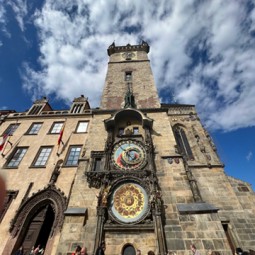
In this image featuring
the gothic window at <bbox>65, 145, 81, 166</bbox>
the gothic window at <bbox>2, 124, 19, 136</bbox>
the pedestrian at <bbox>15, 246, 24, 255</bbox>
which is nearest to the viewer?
the pedestrian at <bbox>15, 246, 24, 255</bbox>

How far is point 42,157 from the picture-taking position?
13.2 metres

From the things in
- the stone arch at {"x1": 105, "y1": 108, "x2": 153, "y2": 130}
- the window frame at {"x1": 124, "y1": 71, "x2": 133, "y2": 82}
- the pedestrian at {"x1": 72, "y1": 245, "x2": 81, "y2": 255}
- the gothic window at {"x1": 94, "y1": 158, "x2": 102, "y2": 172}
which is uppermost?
the window frame at {"x1": 124, "y1": 71, "x2": 133, "y2": 82}

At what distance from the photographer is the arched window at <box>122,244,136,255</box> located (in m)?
7.24

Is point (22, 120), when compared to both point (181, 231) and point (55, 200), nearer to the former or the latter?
point (55, 200)

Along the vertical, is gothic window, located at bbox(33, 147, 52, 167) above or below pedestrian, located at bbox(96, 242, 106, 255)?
above

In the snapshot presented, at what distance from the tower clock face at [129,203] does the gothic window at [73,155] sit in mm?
4935

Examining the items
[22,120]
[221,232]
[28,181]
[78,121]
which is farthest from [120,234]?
[22,120]

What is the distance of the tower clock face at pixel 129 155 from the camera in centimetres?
988

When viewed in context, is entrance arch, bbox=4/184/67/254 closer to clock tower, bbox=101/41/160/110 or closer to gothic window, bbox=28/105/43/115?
clock tower, bbox=101/41/160/110

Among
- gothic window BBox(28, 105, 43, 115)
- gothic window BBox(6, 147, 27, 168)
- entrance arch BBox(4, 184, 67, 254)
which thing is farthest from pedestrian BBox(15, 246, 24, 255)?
gothic window BBox(28, 105, 43, 115)

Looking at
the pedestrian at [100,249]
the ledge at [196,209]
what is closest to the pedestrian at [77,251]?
the pedestrian at [100,249]

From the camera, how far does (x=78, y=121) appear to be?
16.3 meters

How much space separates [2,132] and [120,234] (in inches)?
582

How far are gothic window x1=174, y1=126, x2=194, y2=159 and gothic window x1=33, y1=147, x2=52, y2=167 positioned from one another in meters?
10.7
